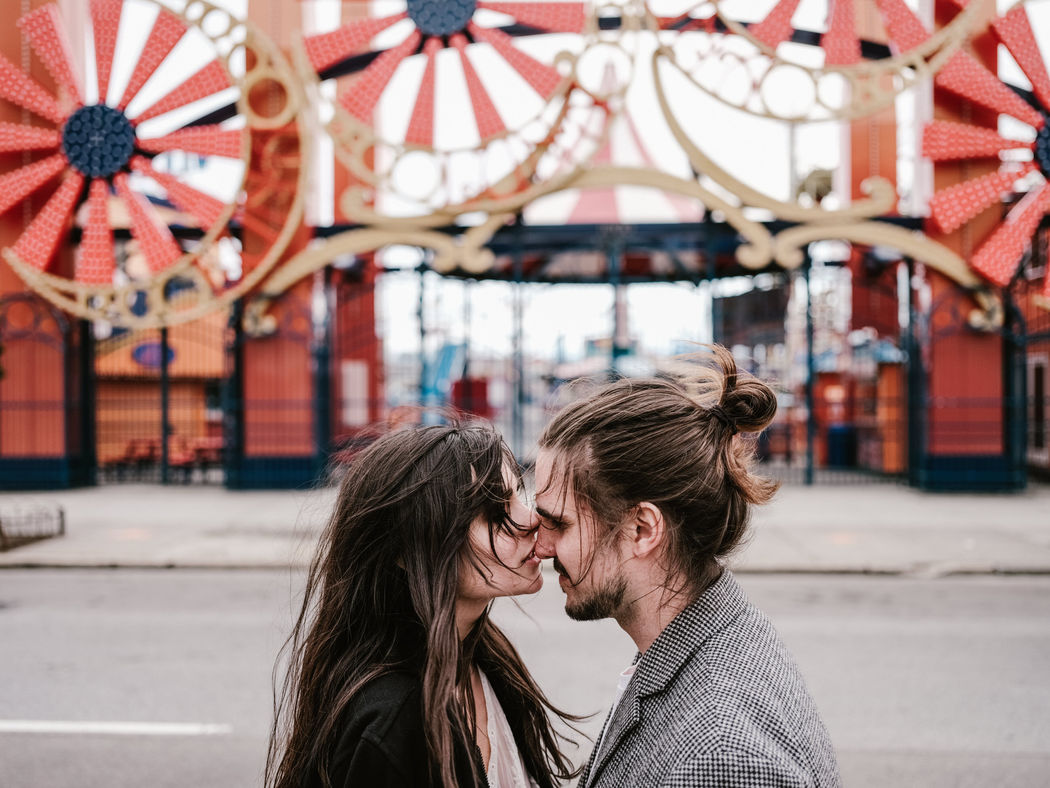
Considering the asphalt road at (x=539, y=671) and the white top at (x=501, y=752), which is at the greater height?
the white top at (x=501, y=752)

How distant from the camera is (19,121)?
15.5m

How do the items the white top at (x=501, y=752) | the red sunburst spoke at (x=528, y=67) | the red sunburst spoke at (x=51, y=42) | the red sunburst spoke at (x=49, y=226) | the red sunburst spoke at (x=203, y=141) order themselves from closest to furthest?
1. the white top at (x=501, y=752)
2. the red sunburst spoke at (x=528, y=67)
3. the red sunburst spoke at (x=203, y=141)
4. the red sunburst spoke at (x=51, y=42)
5. the red sunburst spoke at (x=49, y=226)

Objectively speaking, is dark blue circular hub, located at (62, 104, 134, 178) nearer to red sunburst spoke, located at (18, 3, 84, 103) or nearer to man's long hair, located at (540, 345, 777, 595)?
red sunburst spoke, located at (18, 3, 84, 103)

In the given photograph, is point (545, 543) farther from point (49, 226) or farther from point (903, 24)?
point (49, 226)

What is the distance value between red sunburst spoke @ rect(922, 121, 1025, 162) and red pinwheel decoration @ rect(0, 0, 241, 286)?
11.0m

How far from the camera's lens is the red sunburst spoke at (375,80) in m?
13.8

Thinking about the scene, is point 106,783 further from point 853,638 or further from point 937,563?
point 937,563

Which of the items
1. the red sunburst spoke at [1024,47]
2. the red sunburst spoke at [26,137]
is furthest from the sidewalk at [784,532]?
the red sunburst spoke at [1024,47]

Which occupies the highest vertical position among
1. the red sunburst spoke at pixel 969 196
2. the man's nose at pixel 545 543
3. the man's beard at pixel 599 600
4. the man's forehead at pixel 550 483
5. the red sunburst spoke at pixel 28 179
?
the red sunburst spoke at pixel 28 179

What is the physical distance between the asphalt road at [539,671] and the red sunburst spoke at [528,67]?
8430mm

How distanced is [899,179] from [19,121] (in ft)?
57.0

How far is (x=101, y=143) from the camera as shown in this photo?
1412 centimetres

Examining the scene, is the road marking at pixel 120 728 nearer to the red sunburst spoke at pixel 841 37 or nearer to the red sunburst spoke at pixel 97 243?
the red sunburst spoke at pixel 97 243

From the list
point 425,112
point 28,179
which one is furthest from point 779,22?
point 28,179
